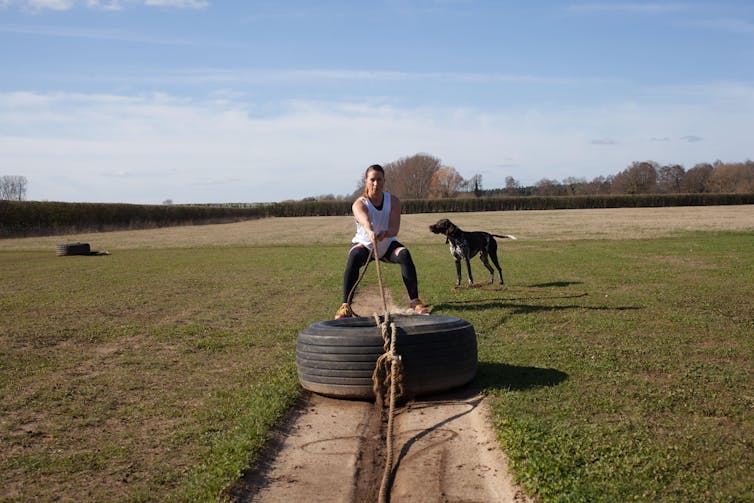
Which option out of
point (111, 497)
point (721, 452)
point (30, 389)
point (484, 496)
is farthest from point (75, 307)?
point (721, 452)

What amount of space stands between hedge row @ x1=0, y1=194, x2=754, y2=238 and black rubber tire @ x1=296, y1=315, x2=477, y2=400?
4307 cm

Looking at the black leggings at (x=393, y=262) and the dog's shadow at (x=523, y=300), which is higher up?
the black leggings at (x=393, y=262)

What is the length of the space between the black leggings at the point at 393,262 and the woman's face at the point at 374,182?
2.36 feet

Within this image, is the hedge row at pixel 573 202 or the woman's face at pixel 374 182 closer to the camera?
the woman's face at pixel 374 182

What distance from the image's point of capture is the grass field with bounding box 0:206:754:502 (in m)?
3.75

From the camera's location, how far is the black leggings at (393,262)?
8.16m

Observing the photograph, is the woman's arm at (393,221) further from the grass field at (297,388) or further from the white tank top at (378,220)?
the grass field at (297,388)

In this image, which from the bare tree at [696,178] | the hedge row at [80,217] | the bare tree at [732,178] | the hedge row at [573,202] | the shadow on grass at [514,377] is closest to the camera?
the shadow on grass at [514,377]

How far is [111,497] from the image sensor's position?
354 cm

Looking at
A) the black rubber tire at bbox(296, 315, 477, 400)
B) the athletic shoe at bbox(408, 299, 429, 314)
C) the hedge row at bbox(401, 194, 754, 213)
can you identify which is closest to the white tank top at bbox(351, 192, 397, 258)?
the athletic shoe at bbox(408, 299, 429, 314)

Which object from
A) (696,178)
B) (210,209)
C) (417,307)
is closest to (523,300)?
(417,307)

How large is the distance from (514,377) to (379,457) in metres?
2.05

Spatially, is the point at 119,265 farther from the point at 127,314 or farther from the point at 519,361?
the point at 519,361

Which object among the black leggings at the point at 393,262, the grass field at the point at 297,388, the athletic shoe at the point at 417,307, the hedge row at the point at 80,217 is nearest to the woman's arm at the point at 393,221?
the black leggings at the point at 393,262
